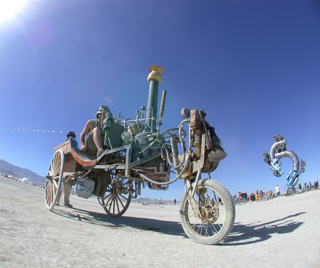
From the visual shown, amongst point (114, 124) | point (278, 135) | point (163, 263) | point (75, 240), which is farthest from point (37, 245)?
point (278, 135)

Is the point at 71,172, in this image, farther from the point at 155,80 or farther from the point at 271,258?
the point at 271,258

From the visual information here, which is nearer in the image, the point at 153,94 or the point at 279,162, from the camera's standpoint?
the point at 153,94

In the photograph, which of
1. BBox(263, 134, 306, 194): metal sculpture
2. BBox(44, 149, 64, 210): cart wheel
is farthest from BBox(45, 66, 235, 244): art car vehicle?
BBox(263, 134, 306, 194): metal sculpture

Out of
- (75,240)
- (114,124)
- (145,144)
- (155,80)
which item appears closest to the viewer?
(75,240)

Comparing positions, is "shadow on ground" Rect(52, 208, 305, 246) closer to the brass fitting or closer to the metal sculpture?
the brass fitting

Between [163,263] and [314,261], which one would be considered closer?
[314,261]

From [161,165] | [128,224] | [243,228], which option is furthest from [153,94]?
[243,228]

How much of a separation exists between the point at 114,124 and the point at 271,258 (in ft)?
16.1

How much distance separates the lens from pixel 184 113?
154 inches

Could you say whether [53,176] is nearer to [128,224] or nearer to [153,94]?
[128,224]

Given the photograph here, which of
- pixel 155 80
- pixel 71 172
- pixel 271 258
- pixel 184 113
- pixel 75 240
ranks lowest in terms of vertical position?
pixel 75 240

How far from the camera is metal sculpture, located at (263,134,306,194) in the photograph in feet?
56.5

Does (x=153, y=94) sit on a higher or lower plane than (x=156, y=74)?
lower

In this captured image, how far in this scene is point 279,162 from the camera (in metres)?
19.2
